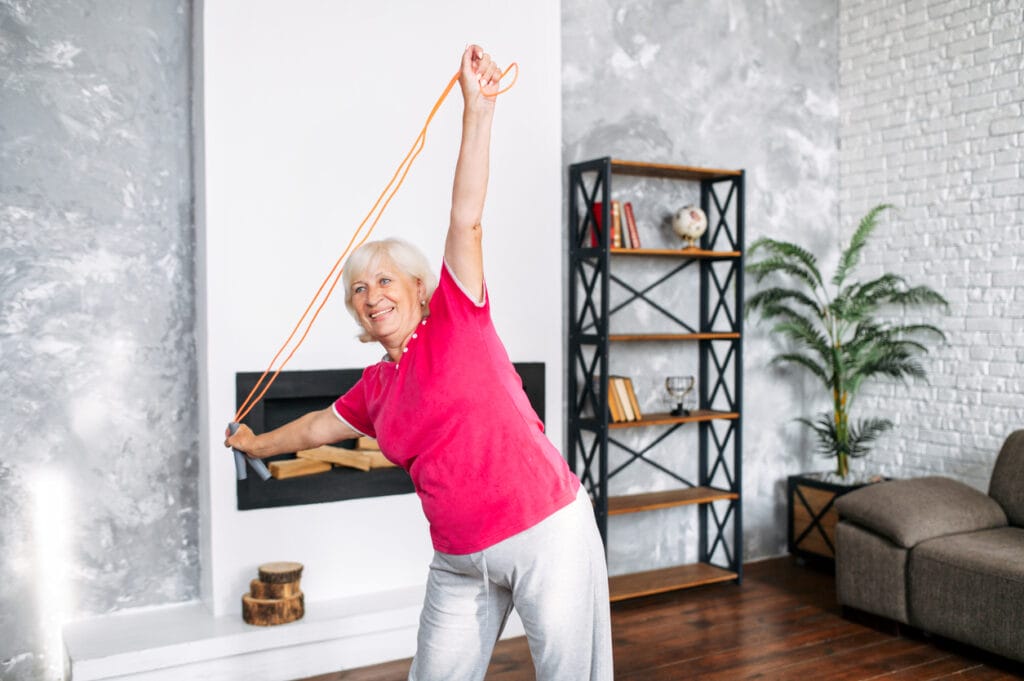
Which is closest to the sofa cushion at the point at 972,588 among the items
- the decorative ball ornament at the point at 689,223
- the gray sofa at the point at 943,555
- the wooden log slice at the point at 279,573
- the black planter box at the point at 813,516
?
the gray sofa at the point at 943,555

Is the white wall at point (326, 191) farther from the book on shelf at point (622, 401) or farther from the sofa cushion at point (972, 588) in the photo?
the sofa cushion at point (972, 588)

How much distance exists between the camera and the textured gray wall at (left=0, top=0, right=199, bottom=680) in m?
3.19

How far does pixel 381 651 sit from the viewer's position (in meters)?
3.37

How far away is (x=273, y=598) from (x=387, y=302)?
175 centimetres

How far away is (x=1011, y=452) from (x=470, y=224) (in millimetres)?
3068

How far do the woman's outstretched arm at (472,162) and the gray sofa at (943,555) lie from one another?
2.51 meters

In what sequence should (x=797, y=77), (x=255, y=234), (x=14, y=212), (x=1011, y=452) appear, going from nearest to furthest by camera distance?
(x=14, y=212)
(x=255, y=234)
(x=1011, y=452)
(x=797, y=77)

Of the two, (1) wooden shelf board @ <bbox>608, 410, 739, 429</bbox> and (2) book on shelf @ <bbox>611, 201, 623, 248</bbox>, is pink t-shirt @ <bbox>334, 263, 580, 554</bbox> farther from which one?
(2) book on shelf @ <bbox>611, 201, 623, 248</bbox>

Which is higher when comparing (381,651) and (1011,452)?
(1011,452)

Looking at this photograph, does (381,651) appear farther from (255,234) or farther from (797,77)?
(797,77)

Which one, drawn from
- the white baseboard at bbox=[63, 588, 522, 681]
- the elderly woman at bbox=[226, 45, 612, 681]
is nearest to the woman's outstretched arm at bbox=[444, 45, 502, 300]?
the elderly woman at bbox=[226, 45, 612, 681]

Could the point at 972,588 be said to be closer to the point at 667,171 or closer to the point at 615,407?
the point at 615,407

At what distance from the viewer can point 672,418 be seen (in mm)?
4191

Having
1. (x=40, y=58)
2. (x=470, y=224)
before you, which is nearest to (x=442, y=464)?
(x=470, y=224)
